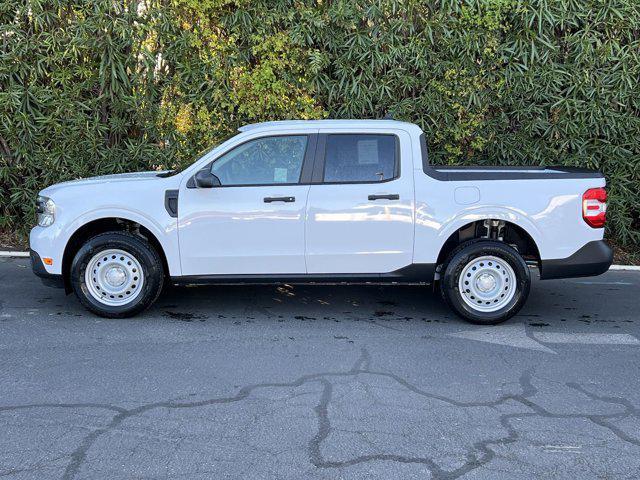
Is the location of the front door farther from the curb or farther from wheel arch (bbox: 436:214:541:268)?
the curb

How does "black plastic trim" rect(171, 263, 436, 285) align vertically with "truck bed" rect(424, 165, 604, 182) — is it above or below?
below

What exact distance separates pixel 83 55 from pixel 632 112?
23.8 feet

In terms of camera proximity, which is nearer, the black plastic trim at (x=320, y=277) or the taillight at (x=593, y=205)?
the taillight at (x=593, y=205)

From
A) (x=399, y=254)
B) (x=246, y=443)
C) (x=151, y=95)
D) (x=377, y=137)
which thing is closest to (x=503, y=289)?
(x=399, y=254)

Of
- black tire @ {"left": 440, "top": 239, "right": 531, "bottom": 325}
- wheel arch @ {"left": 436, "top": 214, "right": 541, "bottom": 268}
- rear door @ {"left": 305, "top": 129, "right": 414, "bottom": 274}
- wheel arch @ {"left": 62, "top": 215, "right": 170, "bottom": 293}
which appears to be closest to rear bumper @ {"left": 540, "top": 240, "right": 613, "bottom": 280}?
wheel arch @ {"left": 436, "top": 214, "right": 541, "bottom": 268}

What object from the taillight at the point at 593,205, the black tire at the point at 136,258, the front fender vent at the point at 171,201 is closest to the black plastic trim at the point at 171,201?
the front fender vent at the point at 171,201

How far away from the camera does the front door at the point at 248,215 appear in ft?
21.0

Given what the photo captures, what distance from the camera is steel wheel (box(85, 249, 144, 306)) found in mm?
6516

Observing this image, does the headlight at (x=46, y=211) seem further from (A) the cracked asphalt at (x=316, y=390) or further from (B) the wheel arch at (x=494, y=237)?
(B) the wheel arch at (x=494, y=237)

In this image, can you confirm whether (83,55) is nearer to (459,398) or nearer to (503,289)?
(503,289)

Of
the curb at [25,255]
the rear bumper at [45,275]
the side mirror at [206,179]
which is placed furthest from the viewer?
the curb at [25,255]

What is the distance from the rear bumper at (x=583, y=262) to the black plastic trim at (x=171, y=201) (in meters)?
3.26

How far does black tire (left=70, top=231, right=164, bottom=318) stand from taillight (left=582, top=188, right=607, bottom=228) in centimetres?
373

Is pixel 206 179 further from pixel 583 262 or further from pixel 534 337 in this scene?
pixel 583 262
